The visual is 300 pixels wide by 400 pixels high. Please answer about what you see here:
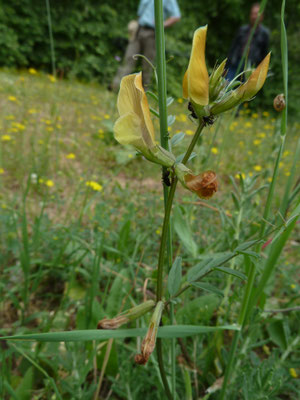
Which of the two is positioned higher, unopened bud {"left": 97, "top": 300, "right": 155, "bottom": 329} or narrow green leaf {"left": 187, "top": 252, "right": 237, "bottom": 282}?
narrow green leaf {"left": 187, "top": 252, "right": 237, "bottom": 282}

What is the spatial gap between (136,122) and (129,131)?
0.05ft

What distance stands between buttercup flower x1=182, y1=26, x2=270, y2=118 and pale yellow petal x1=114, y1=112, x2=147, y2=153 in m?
0.07

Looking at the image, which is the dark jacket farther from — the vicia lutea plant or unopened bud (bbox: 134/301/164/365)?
unopened bud (bbox: 134/301/164/365)

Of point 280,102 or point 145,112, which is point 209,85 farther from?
point 280,102

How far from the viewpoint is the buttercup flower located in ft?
1.19

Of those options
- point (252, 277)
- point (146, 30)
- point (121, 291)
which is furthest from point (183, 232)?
point (146, 30)

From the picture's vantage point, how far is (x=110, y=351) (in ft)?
2.72

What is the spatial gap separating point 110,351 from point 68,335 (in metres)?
0.46

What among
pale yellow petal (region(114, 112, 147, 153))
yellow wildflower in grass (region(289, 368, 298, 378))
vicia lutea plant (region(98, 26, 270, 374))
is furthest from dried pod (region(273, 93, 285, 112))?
yellow wildflower in grass (region(289, 368, 298, 378))

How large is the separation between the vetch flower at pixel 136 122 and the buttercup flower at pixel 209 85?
0.06 m

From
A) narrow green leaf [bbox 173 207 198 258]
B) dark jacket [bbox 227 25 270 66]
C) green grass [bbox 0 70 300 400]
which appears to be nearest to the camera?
green grass [bbox 0 70 300 400]

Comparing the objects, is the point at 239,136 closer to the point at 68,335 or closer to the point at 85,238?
the point at 85,238

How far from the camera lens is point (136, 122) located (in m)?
0.39

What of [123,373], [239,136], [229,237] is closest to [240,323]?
[123,373]
